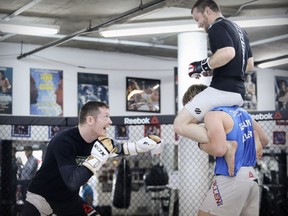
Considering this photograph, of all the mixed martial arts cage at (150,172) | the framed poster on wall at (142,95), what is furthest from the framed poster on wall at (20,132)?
the framed poster on wall at (142,95)

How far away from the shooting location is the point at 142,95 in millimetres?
12828

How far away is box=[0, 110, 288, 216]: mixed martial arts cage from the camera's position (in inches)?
258

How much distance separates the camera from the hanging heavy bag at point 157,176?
376 inches

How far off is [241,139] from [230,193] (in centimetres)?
33

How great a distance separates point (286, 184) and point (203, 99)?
5103 mm

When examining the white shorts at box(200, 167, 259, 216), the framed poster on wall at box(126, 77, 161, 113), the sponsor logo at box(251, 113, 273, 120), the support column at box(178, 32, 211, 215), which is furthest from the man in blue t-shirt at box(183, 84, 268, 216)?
the framed poster on wall at box(126, 77, 161, 113)

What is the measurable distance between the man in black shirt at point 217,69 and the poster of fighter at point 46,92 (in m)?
8.62

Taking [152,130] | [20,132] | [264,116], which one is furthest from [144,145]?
[152,130]

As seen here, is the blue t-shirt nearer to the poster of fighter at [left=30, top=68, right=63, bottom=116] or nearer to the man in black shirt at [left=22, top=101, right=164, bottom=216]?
the man in black shirt at [left=22, top=101, right=164, bottom=216]

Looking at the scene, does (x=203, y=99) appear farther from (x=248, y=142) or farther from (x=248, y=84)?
(x=248, y=84)

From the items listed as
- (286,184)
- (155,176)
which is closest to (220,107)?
(286,184)

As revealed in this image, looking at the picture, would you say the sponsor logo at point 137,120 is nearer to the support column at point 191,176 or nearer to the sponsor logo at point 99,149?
the support column at point 191,176

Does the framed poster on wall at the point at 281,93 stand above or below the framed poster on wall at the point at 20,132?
above

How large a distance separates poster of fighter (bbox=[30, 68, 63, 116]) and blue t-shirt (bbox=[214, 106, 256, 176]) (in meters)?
8.75
